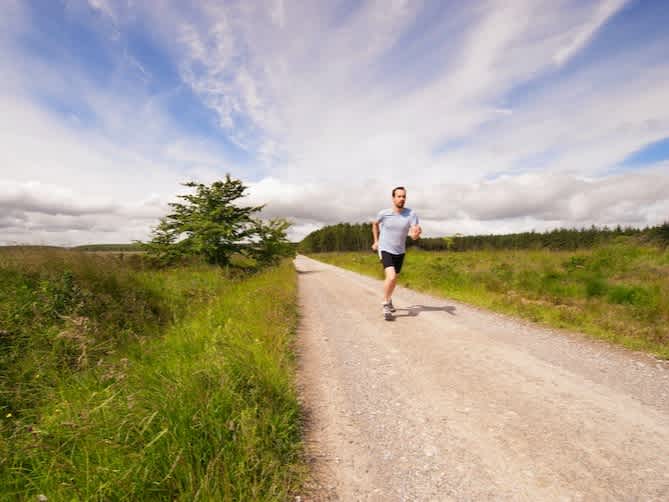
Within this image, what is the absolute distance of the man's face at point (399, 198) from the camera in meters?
5.98

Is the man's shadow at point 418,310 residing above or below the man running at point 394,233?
below

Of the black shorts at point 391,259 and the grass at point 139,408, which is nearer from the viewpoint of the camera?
the grass at point 139,408

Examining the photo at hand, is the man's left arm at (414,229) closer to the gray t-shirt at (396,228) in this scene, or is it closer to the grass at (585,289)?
the gray t-shirt at (396,228)

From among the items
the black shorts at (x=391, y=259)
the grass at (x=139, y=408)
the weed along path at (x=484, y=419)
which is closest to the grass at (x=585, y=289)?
the weed along path at (x=484, y=419)

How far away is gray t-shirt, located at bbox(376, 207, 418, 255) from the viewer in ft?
20.1

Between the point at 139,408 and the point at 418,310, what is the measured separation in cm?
569

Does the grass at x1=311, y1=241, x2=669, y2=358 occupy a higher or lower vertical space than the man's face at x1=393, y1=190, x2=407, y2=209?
lower

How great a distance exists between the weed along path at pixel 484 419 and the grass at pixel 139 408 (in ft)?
1.29

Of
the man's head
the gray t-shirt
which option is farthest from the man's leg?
the man's head

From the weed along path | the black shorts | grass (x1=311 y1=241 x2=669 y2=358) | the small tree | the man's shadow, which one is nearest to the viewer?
the weed along path

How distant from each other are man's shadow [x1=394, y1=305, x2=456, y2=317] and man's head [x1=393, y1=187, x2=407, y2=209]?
228 cm

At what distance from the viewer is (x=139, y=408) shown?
211 centimetres

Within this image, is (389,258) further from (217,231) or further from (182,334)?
(217,231)

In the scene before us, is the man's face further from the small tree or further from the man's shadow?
the small tree
